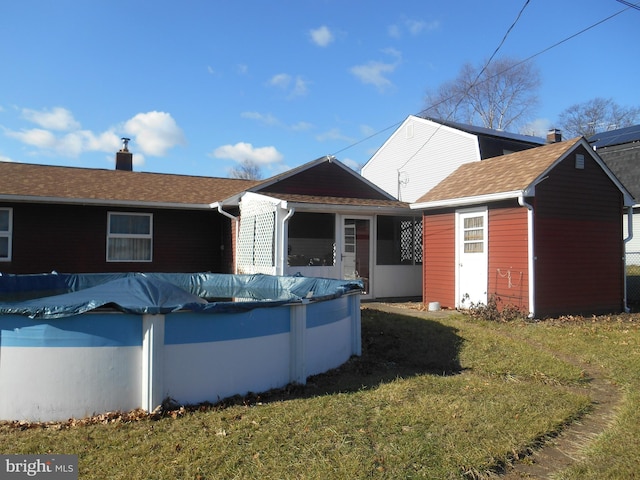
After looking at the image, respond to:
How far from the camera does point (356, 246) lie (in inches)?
524

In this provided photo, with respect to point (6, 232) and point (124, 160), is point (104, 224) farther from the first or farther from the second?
point (124, 160)

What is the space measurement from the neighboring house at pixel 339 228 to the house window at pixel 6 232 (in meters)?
5.29

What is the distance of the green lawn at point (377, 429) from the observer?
363 cm

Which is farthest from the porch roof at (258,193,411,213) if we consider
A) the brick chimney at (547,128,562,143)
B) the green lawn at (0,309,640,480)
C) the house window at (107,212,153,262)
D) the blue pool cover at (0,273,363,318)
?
the brick chimney at (547,128,562,143)

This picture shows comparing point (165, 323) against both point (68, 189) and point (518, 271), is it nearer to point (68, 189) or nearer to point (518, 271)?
point (518, 271)

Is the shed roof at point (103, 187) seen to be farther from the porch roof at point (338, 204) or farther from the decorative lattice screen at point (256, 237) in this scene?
the porch roof at point (338, 204)

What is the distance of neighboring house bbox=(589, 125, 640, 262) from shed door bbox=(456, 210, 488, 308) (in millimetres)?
12838

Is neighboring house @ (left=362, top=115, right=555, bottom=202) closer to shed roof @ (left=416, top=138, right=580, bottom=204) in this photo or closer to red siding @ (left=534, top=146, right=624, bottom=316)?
shed roof @ (left=416, top=138, right=580, bottom=204)

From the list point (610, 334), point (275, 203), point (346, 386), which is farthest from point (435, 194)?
point (346, 386)

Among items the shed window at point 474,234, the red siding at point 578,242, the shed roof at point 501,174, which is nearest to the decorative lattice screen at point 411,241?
the shed roof at point 501,174

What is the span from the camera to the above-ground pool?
4.65 meters

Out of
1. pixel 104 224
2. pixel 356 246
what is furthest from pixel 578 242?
pixel 104 224

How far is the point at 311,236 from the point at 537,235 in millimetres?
8962

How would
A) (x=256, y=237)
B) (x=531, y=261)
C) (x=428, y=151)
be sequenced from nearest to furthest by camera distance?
1. (x=531, y=261)
2. (x=256, y=237)
3. (x=428, y=151)
